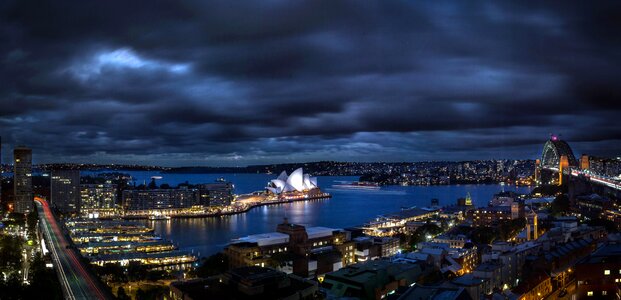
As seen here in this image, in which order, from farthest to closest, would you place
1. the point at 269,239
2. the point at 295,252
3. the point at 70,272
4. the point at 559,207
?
the point at 559,207 → the point at 269,239 → the point at 295,252 → the point at 70,272

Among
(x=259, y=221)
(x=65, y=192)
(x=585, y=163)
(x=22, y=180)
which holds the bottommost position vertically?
(x=259, y=221)

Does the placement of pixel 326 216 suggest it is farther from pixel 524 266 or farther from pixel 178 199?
pixel 524 266

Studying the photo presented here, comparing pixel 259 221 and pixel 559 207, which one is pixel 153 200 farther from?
pixel 559 207

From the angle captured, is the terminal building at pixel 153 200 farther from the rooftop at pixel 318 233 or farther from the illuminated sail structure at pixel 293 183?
the rooftop at pixel 318 233

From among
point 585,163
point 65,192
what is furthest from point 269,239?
point 585,163

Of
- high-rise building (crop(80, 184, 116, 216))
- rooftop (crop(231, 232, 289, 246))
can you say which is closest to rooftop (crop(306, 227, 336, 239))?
rooftop (crop(231, 232, 289, 246))

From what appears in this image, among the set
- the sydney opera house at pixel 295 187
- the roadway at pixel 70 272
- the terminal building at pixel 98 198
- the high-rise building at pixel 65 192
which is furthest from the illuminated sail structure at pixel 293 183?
the roadway at pixel 70 272
